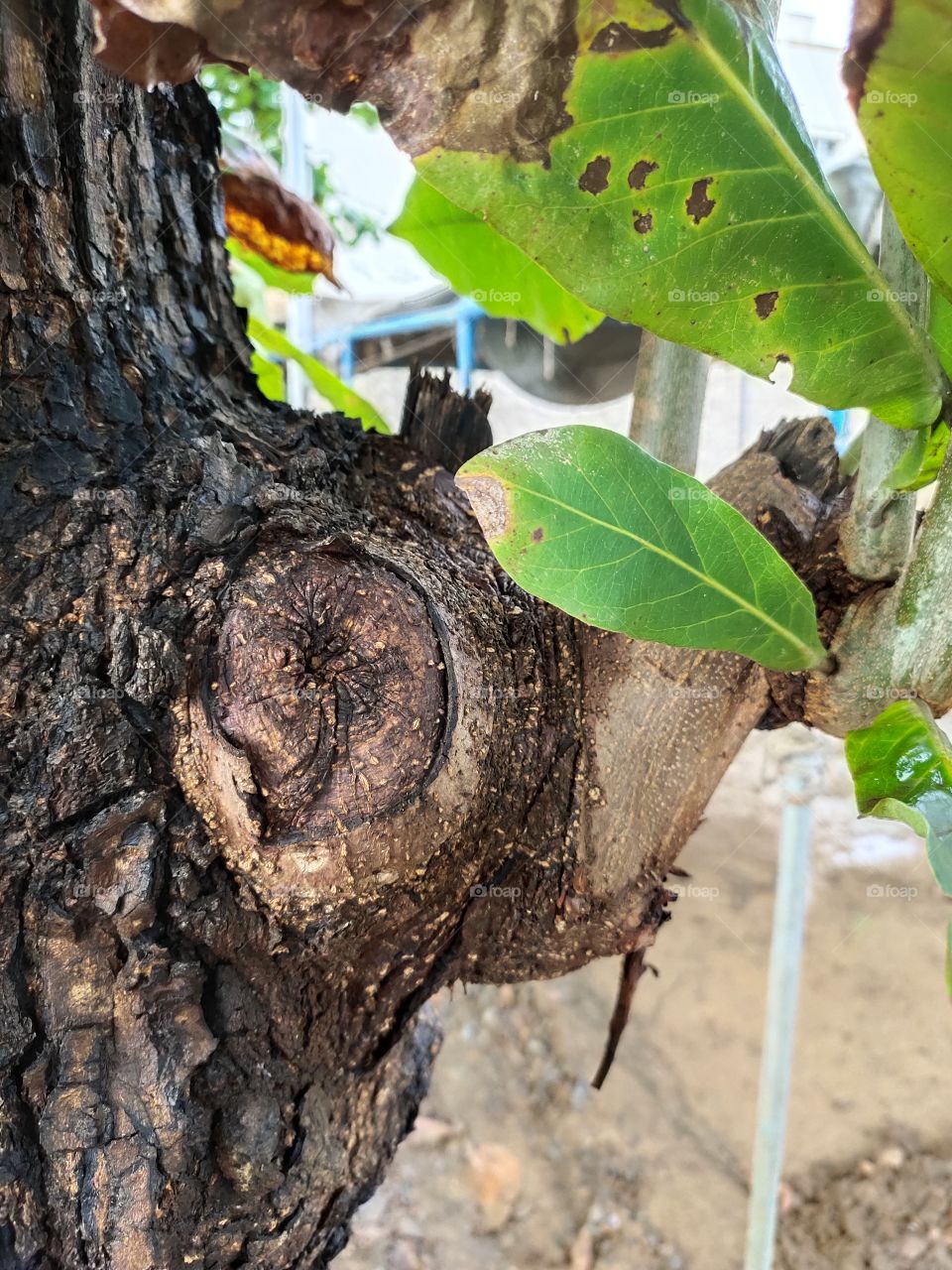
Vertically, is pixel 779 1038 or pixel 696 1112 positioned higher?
pixel 779 1038

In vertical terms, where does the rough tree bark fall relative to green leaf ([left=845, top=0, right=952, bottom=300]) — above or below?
below

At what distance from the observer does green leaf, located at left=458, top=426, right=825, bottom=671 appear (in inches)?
19.8

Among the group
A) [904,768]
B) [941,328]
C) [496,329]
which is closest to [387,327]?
[496,329]

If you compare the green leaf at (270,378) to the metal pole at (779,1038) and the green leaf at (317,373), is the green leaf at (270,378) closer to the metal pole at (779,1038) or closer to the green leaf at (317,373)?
the green leaf at (317,373)

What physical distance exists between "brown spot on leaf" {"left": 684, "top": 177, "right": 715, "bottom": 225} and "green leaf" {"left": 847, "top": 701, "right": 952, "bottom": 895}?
1.08 ft

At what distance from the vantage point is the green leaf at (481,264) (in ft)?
3.15

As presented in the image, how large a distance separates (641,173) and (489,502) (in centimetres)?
21

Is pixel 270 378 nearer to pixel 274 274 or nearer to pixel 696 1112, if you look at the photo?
pixel 274 274

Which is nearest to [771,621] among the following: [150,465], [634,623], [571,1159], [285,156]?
[634,623]

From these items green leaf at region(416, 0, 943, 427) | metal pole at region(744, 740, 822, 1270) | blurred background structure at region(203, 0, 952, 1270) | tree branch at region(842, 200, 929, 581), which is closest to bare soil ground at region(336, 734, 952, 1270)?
blurred background structure at region(203, 0, 952, 1270)

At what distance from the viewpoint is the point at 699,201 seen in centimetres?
51

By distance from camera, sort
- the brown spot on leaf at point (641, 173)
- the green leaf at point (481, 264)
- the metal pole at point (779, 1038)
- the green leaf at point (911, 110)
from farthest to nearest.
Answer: the metal pole at point (779, 1038) < the green leaf at point (481, 264) < the brown spot on leaf at point (641, 173) < the green leaf at point (911, 110)

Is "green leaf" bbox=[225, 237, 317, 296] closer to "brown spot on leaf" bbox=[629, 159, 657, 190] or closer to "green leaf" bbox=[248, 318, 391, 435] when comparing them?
"green leaf" bbox=[248, 318, 391, 435]

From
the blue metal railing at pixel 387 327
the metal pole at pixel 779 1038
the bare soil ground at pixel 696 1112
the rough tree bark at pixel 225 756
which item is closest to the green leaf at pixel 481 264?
the rough tree bark at pixel 225 756
